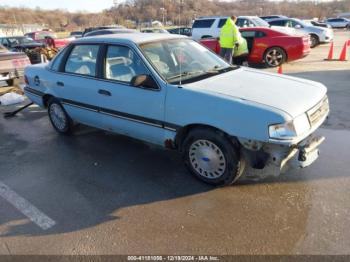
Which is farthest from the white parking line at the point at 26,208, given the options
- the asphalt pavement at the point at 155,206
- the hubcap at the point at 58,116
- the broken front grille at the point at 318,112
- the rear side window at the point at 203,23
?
the rear side window at the point at 203,23

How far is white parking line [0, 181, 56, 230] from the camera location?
3.26 m

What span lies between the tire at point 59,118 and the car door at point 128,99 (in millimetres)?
1145

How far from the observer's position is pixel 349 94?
24.5 ft

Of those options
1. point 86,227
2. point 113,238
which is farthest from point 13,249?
point 113,238

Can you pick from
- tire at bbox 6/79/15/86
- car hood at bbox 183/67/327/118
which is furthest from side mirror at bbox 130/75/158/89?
tire at bbox 6/79/15/86

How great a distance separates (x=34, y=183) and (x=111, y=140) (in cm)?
156

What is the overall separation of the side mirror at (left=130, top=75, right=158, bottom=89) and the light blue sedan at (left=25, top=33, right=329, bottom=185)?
0.01 meters

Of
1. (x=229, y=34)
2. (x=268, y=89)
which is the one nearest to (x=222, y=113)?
(x=268, y=89)

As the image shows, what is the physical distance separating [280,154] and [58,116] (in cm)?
390

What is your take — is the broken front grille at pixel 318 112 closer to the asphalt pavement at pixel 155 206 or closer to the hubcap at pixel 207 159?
the asphalt pavement at pixel 155 206

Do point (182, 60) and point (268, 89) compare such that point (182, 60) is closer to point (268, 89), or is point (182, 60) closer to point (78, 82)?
point (268, 89)

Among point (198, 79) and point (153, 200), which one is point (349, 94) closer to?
point (198, 79)

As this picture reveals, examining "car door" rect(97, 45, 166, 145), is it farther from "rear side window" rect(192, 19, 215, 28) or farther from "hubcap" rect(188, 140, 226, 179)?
"rear side window" rect(192, 19, 215, 28)

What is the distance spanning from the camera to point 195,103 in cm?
354
